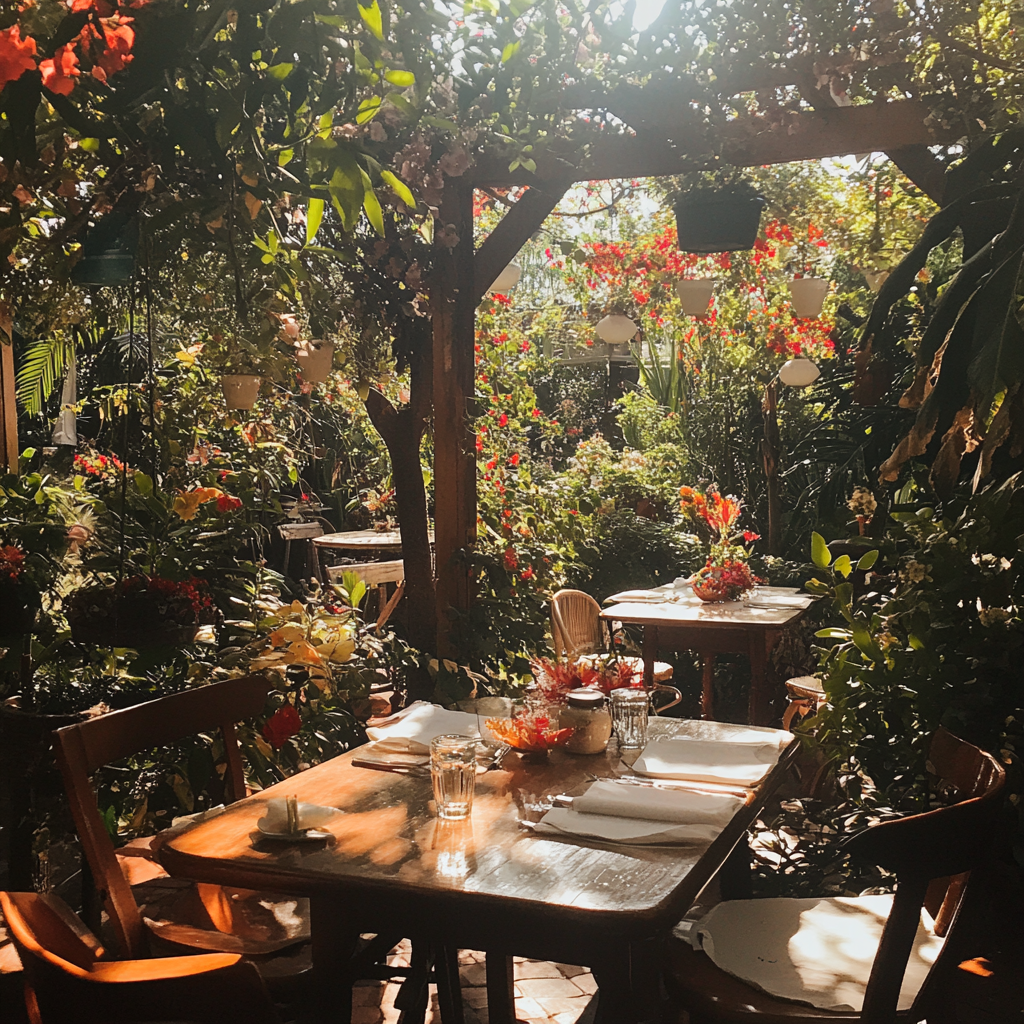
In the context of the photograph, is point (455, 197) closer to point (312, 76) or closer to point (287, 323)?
point (287, 323)

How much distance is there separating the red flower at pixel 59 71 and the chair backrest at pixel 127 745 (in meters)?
1.09

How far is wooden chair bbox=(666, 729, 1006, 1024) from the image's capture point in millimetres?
1259

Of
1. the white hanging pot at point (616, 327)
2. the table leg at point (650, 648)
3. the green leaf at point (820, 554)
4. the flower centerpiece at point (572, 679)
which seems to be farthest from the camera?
the white hanging pot at point (616, 327)

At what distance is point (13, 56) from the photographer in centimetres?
108

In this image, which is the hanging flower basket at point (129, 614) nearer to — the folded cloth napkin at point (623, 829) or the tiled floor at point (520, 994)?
the tiled floor at point (520, 994)

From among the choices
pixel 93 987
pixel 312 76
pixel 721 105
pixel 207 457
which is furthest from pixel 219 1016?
pixel 207 457

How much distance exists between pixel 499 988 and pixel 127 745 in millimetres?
845

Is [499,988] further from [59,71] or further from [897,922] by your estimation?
[59,71]

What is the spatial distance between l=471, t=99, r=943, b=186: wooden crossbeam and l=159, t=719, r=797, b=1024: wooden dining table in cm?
224

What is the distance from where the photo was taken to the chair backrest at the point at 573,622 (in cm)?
420

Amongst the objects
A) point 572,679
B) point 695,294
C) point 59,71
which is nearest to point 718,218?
point 695,294

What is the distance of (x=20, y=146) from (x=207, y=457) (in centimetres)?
324

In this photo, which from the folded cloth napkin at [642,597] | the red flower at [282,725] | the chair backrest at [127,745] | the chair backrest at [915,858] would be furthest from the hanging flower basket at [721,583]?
the chair backrest at [915,858]

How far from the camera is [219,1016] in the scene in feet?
3.17
